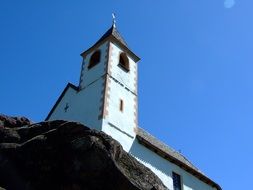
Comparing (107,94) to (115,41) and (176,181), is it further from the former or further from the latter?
(176,181)

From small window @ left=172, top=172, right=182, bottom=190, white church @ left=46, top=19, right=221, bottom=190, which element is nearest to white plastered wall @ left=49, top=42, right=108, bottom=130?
white church @ left=46, top=19, right=221, bottom=190

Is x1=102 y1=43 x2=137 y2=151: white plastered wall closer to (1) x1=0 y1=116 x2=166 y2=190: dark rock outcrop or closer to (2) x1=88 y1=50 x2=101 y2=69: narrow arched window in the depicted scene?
(2) x1=88 y1=50 x2=101 y2=69: narrow arched window

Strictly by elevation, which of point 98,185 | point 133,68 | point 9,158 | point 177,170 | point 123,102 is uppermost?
point 133,68

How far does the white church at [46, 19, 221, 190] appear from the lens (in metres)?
20.0

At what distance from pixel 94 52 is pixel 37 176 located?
57.7 ft

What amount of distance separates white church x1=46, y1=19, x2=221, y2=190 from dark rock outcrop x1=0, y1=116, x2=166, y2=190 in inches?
382

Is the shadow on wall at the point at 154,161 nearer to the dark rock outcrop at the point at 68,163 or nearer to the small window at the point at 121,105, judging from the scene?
the small window at the point at 121,105

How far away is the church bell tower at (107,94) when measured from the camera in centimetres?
2002

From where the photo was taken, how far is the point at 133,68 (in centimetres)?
2538

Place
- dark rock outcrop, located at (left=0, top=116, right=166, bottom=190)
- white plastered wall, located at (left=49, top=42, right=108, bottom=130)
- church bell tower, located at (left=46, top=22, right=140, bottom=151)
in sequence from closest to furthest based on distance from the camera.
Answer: dark rock outcrop, located at (left=0, top=116, right=166, bottom=190) < church bell tower, located at (left=46, top=22, right=140, bottom=151) < white plastered wall, located at (left=49, top=42, right=108, bottom=130)

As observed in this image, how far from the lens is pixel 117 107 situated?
69.3 feet

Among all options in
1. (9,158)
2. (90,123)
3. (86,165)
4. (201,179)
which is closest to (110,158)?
(86,165)

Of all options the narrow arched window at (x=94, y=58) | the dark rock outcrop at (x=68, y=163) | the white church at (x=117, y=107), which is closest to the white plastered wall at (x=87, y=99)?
the white church at (x=117, y=107)

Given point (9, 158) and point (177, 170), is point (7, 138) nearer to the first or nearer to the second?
point (9, 158)
